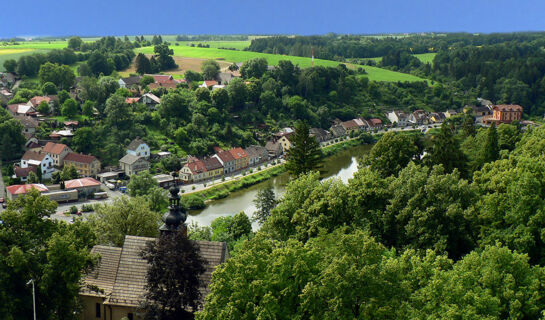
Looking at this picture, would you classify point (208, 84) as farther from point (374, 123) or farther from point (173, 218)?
point (173, 218)

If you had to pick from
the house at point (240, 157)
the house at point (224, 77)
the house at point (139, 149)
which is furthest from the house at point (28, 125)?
the house at point (224, 77)

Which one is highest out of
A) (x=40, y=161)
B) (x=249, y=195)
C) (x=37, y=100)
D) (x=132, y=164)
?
(x=37, y=100)

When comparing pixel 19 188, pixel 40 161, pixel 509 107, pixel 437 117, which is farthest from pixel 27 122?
pixel 509 107

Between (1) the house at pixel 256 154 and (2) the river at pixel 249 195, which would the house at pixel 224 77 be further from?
(2) the river at pixel 249 195

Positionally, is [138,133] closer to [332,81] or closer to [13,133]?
[13,133]

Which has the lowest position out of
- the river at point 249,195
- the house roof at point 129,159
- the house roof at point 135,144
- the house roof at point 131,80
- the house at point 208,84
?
the river at point 249,195

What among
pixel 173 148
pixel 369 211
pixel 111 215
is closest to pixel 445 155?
pixel 369 211
